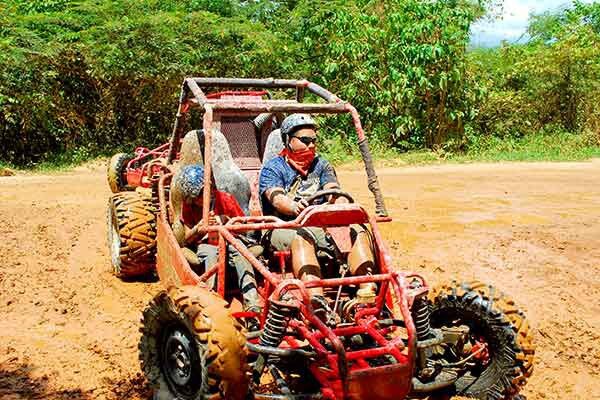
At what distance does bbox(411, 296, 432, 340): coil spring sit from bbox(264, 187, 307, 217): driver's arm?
3.36 feet

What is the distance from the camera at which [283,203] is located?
4.48 m

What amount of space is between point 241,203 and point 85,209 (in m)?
5.22

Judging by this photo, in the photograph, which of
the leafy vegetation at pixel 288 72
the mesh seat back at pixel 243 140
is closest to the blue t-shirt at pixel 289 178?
the mesh seat back at pixel 243 140

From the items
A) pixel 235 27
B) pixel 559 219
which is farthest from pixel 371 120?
pixel 559 219

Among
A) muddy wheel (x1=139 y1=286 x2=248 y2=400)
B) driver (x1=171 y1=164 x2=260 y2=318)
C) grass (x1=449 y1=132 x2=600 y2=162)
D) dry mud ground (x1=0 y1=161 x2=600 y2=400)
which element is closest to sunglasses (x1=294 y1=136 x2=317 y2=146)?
driver (x1=171 y1=164 x2=260 y2=318)

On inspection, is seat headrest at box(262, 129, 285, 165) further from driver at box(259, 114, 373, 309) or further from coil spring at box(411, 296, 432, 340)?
coil spring at box(411, 296, 432, 340)

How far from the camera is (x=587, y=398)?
167 inches

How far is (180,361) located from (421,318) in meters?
1.29

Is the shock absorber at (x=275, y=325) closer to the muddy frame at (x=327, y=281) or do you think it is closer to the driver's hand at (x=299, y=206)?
the muddy frame at (x=327, y=281)

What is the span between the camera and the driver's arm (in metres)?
4.41

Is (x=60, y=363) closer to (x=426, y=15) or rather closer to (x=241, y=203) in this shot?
(x=241, y=203)

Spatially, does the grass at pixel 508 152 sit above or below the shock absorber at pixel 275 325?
below

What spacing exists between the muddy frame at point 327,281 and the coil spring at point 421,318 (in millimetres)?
76

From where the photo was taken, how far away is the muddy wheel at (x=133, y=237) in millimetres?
6230
